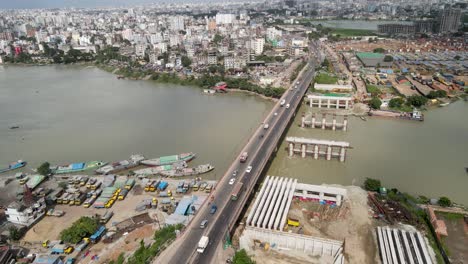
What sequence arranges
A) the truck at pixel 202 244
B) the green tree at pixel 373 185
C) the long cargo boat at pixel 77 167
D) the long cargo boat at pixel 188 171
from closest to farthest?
the truck at pixel 202 244 < the green tree at pixel 373 185 < the long cargo boat at pixel 188 171 < the long cargo boat at pixel 77 167

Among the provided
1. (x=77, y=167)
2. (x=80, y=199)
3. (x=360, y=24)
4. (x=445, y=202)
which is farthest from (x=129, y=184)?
(x=360, y=24)

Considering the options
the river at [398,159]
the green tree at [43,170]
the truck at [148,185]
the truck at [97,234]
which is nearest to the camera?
the truck at [97,234]

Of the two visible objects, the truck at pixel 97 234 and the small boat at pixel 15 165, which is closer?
the truck at pixel 97 234

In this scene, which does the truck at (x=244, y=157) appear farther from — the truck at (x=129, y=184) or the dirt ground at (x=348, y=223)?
the truck at (x=129, y=184)

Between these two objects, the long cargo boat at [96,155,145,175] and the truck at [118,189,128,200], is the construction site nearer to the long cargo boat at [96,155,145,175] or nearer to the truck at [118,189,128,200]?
the truck at [118,189,128,200]

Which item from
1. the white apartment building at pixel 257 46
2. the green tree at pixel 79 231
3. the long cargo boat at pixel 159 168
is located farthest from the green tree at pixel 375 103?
the white apartment building at pixel 257 46

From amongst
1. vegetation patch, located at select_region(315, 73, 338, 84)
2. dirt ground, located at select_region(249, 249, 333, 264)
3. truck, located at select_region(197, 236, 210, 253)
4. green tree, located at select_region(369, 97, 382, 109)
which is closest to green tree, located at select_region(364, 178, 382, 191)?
dirt ground, located at select_region(249, 249, 333, 264)
